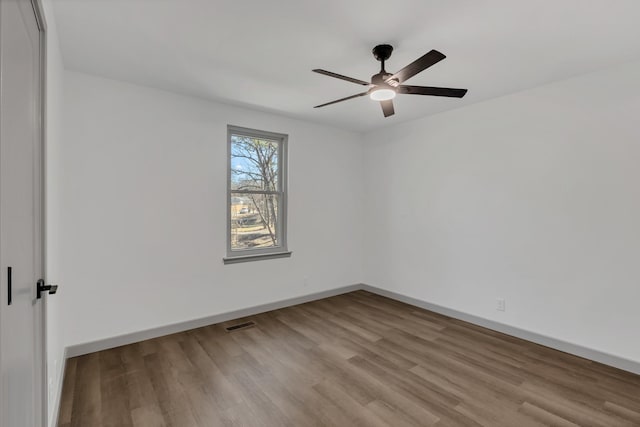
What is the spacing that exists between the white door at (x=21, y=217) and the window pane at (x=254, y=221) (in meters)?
2.40

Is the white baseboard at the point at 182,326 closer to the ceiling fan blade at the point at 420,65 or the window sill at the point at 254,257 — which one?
the window sill at the point at 254,257

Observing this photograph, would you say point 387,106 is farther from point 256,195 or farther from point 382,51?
point 256,195

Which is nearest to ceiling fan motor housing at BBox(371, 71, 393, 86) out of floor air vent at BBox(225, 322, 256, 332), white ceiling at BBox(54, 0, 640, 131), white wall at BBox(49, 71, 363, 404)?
white ceiling at BBox(54, 0, 640, 131)

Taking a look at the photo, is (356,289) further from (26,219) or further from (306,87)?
(26,219)

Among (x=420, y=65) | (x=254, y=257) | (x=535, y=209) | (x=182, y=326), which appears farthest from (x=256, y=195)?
(x=535, y=209)

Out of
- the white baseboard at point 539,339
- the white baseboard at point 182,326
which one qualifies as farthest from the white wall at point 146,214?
the white baseboard at point 539,339

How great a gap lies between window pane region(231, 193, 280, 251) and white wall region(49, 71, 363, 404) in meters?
0.22

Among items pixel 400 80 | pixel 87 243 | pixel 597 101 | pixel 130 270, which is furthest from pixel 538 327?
pixel 87 243

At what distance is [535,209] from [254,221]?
3.28m

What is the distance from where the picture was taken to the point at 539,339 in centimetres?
317

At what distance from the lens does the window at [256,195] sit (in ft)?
12.9

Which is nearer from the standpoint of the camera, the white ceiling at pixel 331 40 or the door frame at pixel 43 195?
the door frame at pixel 43 195

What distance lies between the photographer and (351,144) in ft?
16.7

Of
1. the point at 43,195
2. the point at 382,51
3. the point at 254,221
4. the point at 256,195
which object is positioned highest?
the point at 382,51
